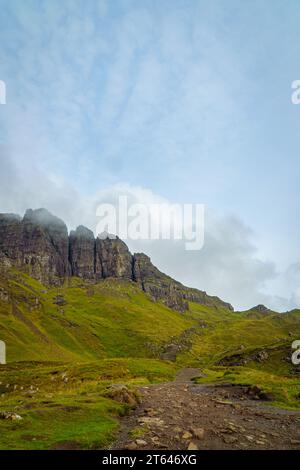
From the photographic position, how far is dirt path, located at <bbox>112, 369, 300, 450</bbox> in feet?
58.3

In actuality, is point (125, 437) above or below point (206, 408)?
above

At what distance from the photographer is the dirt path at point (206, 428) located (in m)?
17.8

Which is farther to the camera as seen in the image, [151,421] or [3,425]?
[151,421]

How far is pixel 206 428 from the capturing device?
21.4 metres

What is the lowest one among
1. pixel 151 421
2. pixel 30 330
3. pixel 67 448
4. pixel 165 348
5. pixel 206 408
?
pixel 165 348

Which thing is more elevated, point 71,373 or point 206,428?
point 206,428

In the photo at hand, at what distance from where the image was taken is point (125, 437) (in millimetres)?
18922

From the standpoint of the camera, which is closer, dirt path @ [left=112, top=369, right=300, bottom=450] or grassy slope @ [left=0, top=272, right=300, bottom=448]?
dirt path @ [left=112, top=369, right=300, bottom=450]

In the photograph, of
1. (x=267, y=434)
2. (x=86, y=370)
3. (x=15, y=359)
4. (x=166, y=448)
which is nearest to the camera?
(x=166, y=448)

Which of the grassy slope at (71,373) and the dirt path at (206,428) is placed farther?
the grassy slope at (71,373)

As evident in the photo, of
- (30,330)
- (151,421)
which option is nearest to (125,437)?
(151,421)
